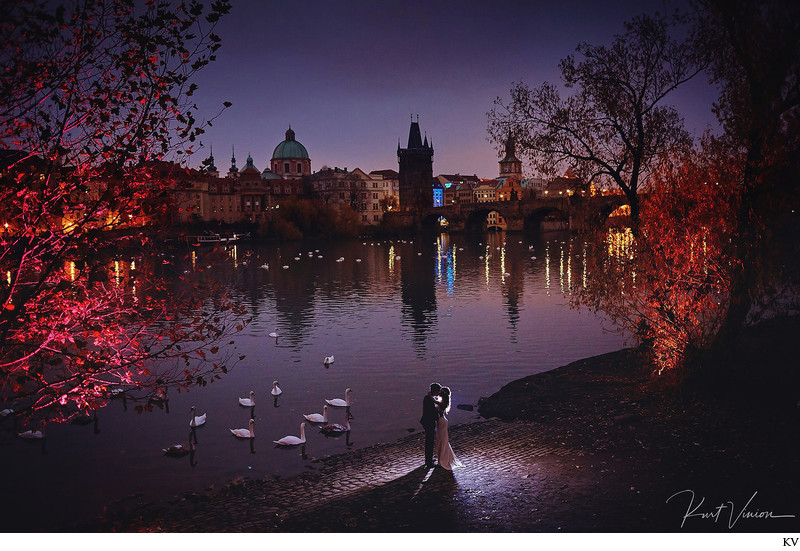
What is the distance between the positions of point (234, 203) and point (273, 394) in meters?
126

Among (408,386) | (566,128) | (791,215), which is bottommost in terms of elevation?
(408,386)

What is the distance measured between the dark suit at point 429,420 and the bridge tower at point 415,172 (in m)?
141

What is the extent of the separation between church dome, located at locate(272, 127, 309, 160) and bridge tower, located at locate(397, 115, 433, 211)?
33.1 metres

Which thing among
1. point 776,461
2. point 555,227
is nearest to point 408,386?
point 776,461

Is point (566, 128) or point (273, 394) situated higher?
point (566, 128)

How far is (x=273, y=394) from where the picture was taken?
59.0 ft

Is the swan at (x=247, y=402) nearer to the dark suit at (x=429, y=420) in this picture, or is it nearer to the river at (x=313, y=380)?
the river at (x=313, y=380)

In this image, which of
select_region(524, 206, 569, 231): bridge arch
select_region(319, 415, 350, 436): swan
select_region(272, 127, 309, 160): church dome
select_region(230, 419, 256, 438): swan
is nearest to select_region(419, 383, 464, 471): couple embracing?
select_region(319, 415, 350, 436): swan

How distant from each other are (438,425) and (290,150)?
175 m

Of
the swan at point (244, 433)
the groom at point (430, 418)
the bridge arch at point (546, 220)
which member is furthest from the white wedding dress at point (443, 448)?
the bridge arch at point (546, 220)

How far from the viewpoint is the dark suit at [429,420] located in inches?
434

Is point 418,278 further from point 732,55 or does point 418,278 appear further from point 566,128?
point 732,55

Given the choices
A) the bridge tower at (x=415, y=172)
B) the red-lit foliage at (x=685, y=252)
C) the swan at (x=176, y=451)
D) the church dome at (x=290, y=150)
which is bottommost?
the swan at (x=176, y=451)
